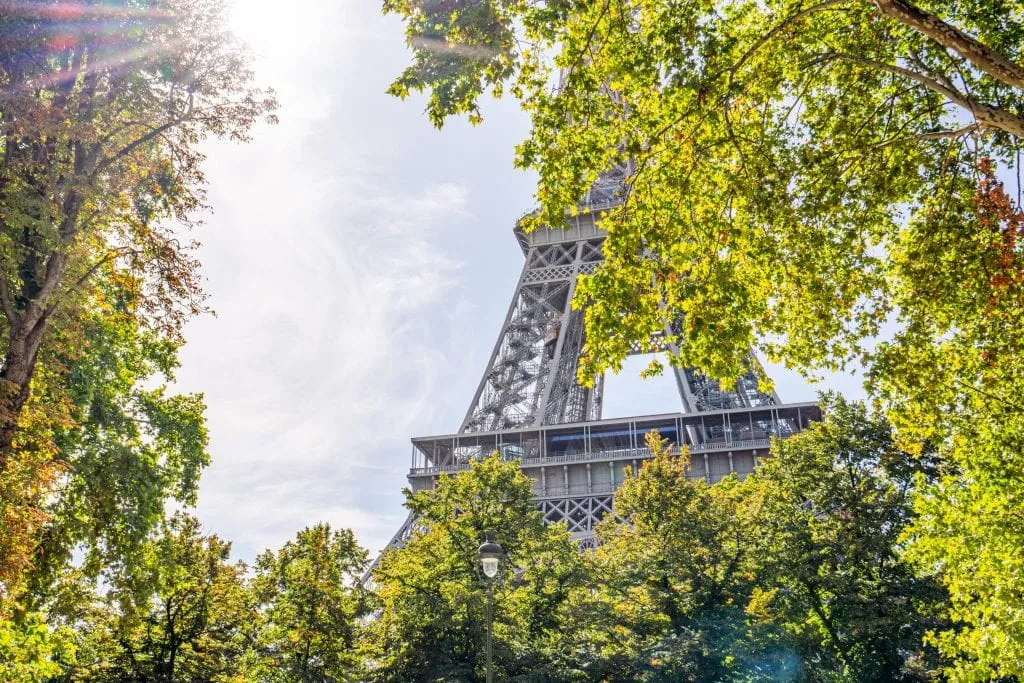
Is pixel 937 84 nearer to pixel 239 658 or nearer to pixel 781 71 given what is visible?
pixel 781 71

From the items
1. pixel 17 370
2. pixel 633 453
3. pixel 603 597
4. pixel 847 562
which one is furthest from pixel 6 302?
pixel 633 453

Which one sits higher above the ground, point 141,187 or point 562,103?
point 141,187

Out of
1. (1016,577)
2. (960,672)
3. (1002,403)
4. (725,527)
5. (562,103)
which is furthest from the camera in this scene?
(725,527)

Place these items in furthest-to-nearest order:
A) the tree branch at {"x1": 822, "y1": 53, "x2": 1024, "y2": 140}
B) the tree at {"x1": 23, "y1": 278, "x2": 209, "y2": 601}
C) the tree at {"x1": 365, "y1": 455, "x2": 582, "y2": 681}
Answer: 1. the tree at {"x1": 365, "y1": 455, "x2": 582, "y2": 681}
2. the tree at {"x1": 23, "y1": 278, "x2": 209, "y2": 601}
3. the tree branch at {"x1": 822, "y1": 53, "x2": 1024, "y2": 140}

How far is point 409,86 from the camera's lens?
907 cm

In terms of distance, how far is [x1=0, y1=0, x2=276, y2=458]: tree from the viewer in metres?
10.9

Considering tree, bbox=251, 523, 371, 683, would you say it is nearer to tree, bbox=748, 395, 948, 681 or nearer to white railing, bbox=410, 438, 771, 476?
tree, bbox=748, 395, 948, 681

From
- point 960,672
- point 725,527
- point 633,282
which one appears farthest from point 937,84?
point 725,527

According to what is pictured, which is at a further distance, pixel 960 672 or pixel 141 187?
pixel 960 672

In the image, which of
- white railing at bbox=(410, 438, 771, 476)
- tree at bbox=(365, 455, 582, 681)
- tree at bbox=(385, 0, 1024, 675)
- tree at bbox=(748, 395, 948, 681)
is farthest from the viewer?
white railing at bbox=(410, 438, 771, 476)

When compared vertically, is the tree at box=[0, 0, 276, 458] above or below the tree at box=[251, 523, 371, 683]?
above

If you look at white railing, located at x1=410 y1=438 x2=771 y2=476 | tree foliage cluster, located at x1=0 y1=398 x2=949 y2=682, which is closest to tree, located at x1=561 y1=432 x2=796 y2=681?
tree foliage cluster, located at x1=0 y1=398 x2=949 y2=682

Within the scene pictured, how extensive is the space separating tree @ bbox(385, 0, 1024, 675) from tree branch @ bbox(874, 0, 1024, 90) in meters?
1.78

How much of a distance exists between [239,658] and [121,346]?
32.0 ft
